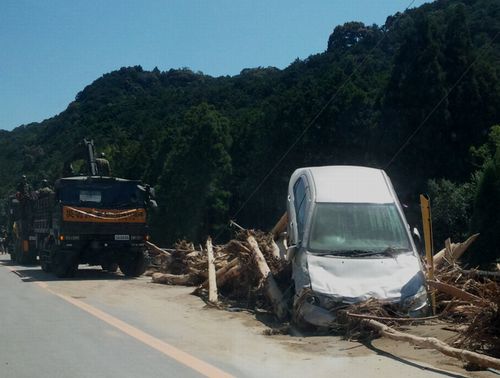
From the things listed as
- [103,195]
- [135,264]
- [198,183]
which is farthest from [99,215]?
[198,183]

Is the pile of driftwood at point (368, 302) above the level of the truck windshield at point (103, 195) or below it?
below

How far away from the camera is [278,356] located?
894 cm

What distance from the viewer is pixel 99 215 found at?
20000mm

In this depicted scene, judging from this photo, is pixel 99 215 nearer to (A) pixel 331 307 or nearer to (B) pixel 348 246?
(B) pixel 348 246

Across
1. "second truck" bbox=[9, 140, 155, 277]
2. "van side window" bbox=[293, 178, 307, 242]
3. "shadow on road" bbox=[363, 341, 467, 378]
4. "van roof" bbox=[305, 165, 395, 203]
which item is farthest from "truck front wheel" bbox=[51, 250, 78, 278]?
"shadow on road" bbox=[363, 341, 467, 378]

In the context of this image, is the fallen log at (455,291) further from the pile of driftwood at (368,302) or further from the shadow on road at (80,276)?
the shadow on road at (80,276)

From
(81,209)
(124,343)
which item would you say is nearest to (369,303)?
(124,343)

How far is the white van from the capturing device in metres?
10.1

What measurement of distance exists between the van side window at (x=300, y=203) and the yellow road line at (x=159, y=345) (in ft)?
10.0

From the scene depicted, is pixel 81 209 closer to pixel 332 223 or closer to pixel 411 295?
pixel 332 223

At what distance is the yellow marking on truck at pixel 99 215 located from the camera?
65.0ft

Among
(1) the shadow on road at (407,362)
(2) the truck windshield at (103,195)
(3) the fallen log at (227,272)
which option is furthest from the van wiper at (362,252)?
(2) the truck windshield at (103,195)

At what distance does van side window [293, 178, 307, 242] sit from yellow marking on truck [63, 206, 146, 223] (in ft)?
27.4

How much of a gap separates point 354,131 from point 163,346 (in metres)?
41.5
